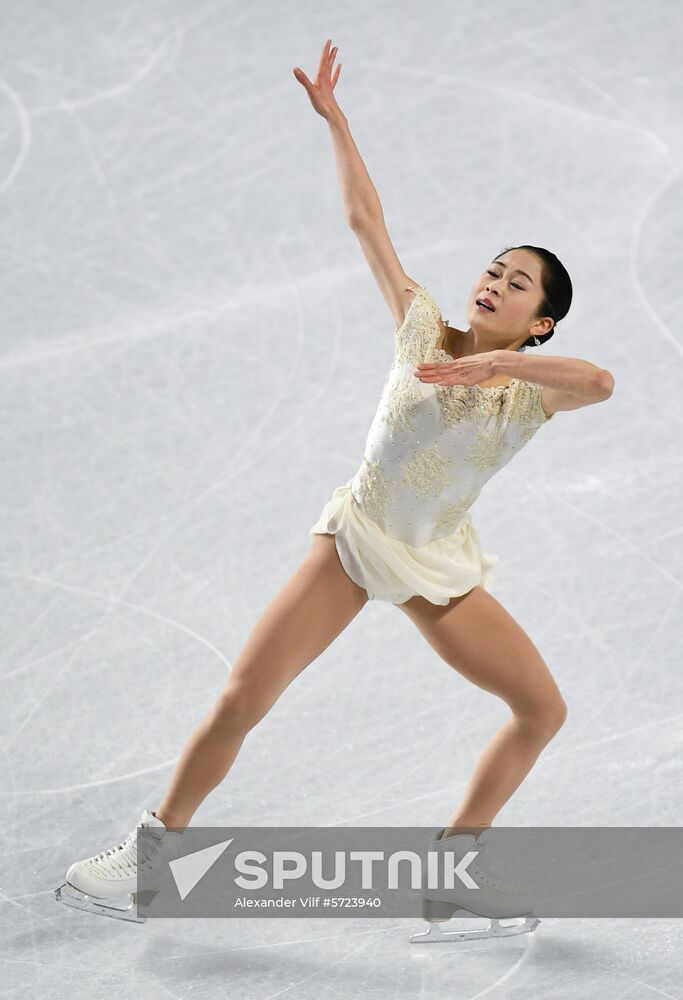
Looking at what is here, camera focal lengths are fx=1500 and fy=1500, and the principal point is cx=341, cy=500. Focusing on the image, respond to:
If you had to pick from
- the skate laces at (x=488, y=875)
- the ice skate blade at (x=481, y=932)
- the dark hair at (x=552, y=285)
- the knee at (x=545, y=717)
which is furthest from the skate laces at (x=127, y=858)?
the dark hair at (x=552, y=285)

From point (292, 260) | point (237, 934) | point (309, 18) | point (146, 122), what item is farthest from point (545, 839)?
point (309, 18)

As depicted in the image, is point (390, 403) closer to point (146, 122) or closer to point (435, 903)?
point (435, 903)

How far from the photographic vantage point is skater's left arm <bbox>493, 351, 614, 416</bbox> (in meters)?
3.17

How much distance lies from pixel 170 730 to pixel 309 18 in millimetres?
4713

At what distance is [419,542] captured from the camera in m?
3.57

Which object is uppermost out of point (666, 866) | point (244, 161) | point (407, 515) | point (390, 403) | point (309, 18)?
point (309, 18)

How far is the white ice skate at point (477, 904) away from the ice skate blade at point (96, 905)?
0.68m

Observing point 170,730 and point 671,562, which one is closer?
point 170,730

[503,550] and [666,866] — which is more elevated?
[503,550]

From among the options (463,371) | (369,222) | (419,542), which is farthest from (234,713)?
(369,222)

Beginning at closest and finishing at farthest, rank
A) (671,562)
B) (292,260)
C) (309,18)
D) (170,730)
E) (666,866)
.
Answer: (666,866) < (170,730) < (671,562) < (292,260) < (309,18)

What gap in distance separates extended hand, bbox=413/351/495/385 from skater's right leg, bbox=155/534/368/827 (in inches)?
22.2

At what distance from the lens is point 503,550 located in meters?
5.23

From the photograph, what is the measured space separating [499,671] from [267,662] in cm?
55
